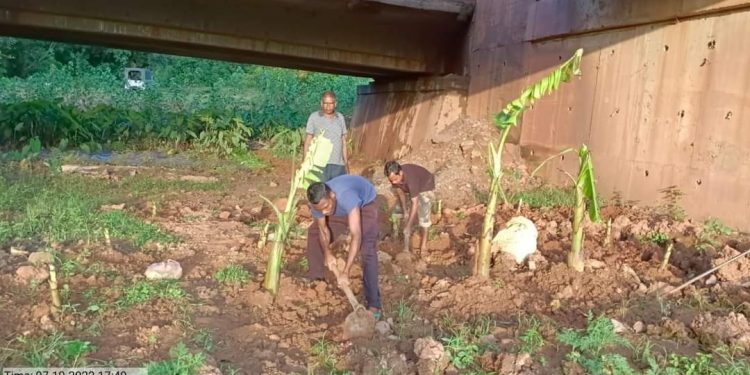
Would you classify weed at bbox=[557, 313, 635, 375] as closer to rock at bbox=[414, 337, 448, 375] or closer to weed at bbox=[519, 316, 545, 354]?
weed at bbox=[519, 316, 545, 354]

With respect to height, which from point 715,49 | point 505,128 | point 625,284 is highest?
point 715,49

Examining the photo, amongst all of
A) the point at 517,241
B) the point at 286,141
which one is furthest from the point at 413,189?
the point at 286,141

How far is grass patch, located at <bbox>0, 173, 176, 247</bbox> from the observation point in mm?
5680

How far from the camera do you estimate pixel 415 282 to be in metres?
5.32

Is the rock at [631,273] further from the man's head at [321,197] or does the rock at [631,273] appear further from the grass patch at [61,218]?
the grass patch at [61,218]

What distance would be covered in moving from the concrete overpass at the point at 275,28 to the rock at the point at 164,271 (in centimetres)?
593

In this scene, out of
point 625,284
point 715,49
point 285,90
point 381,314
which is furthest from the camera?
point 285,90

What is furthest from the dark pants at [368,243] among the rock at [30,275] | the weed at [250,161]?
the weed at [250,161]

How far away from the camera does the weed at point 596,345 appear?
3.53 metres

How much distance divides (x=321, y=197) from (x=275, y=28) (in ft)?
23.5

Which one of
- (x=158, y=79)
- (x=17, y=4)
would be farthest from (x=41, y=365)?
(x=158, y=79)

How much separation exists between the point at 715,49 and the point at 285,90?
63.9 feet

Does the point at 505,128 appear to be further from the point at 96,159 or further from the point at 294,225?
the point at 96,159

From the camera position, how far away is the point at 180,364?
3.29 m
